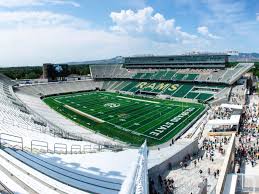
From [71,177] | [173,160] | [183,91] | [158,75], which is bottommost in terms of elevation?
[173,160]

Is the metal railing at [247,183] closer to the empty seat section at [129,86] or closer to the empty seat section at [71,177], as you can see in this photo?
the empty seat section at [71,177]

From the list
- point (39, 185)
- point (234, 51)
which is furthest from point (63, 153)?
point (234, 51)

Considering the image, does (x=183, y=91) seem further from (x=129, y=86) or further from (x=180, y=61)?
(x=180, y=61)

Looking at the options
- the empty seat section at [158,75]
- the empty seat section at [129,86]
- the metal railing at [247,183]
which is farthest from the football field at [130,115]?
the metal railing at [247,183]

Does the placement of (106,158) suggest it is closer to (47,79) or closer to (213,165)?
(213,165)

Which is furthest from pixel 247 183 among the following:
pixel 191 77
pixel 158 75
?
pixel 158 75

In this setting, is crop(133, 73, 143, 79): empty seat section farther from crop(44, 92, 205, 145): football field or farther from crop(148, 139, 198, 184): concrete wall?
crop(148, 139, 198, 184): concrete wall

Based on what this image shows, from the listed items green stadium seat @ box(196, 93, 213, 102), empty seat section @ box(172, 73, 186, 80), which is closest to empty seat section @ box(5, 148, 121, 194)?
green stadium seat @ box(196, 93, 213, 102)
